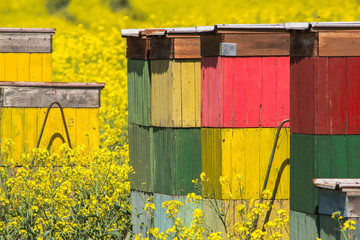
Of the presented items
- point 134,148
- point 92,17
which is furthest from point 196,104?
point 92,17

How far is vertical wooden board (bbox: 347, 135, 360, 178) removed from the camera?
6965 millimetres

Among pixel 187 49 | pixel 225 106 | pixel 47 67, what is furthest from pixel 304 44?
pixel 47 67

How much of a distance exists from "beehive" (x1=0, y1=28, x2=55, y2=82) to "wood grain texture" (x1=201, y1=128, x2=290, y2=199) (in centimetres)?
616

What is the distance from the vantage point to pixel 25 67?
1338 centimetres

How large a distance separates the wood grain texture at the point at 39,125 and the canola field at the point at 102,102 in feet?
0.95

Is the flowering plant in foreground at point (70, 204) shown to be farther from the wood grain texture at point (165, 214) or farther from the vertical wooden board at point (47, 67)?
the vertical wooden board at point (47, 67)

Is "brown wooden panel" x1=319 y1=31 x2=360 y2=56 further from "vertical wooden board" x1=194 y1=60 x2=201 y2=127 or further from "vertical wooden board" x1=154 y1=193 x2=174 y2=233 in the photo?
"vertical wooden board" x1=154 y1=193 x2=174 y2=233

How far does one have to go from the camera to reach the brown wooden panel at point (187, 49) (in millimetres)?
8523

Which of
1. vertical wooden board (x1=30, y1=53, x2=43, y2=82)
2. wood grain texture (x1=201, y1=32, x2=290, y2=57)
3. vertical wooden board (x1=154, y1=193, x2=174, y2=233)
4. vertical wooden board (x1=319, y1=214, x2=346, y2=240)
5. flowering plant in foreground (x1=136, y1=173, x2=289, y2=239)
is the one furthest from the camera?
vertical wooden board (x1=30, y1=53, x2=43, y2=82)

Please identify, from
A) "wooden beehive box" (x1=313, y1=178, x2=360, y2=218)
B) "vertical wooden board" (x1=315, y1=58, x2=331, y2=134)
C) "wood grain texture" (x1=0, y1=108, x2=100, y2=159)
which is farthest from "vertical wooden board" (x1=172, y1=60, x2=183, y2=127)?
"wood grain texture" (x1=0, y1=108, x2=100, y2=159)

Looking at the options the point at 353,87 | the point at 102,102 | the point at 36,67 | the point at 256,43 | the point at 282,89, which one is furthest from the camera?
the point at 102,102

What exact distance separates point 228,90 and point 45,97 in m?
4.08

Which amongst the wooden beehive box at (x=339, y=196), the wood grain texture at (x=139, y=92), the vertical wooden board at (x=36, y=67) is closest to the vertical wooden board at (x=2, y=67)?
the vertical wooden board at (x=36, y=67)

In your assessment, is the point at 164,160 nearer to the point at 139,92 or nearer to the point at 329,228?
the point at 139,92
